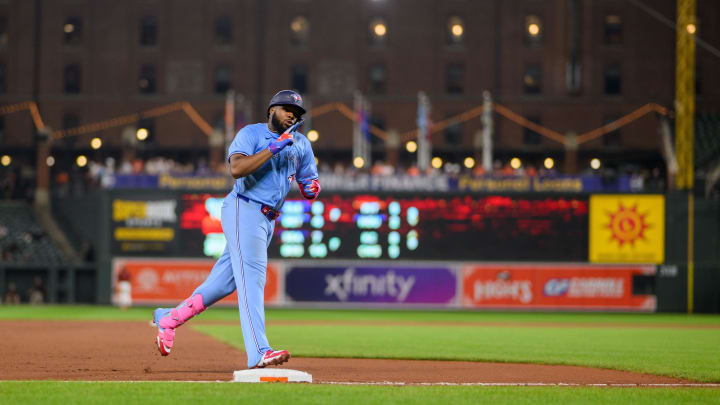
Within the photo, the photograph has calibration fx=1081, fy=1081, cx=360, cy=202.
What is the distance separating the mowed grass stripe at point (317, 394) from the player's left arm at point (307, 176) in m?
1.89

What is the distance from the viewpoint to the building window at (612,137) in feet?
200

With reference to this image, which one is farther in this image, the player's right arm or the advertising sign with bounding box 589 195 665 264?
the advertising sign with bounding box 589 195 665 264

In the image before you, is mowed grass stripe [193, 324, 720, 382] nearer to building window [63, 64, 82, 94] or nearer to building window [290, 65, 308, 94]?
building window [290, 65, 308, 94]

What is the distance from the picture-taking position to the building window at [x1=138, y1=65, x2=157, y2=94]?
61.4 meters

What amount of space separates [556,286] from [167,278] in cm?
1217

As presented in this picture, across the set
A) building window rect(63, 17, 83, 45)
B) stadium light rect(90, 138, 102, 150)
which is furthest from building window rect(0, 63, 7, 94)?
stadium light rect(90, 138, 102, 150)

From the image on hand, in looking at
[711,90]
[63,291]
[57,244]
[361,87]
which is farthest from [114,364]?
[711,90]

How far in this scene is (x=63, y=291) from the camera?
3797 cm

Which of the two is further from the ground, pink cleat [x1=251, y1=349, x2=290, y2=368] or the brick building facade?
the brick building facade

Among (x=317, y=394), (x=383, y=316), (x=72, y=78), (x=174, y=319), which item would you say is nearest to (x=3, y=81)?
(x=72, y=78)


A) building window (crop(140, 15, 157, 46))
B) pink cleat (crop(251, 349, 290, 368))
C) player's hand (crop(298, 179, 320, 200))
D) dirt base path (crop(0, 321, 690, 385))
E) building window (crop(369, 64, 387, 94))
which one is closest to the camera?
pink cleat (crop(251, 349, 290, 368))

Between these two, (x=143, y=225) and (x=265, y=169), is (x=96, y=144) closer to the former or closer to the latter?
(x=143, y=225)

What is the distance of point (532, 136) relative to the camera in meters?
61.9

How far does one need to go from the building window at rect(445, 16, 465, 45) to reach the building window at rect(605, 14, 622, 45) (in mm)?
8075
